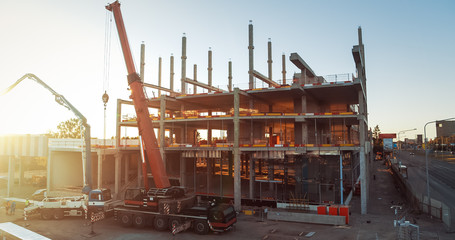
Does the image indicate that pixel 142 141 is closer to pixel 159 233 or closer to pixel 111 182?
pixel 159 233

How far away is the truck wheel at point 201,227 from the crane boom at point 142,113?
5.62 metres

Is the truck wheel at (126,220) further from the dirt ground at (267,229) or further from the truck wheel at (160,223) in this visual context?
the truck wheel at (160,223)

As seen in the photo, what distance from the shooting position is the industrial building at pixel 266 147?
30.1 m

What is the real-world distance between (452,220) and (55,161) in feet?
163

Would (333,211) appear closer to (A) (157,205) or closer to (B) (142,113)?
(A) (157,205)

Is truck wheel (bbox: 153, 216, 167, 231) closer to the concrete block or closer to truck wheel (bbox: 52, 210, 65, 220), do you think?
the concrete block

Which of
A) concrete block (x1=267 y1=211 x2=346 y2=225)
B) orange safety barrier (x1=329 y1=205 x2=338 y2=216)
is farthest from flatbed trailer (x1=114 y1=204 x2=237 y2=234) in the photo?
orange safety barrier (x1=329 y1=205 x2=338 y2=216)

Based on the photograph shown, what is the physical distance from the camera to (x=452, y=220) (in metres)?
23.1

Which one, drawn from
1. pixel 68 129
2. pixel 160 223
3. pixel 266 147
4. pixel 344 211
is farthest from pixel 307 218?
pixel 68 129

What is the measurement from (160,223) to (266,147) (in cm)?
1412

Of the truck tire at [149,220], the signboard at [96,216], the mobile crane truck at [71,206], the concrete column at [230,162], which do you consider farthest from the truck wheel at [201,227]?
the concrete column at [230,162]

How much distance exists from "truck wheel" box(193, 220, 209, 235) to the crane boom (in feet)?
18.4

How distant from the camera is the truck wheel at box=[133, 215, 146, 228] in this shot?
22.0m

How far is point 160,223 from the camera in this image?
21484 mm
